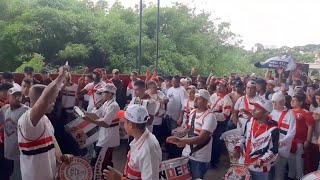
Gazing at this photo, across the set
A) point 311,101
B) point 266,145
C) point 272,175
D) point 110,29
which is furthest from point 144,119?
point 110,29

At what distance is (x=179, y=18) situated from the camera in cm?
2678

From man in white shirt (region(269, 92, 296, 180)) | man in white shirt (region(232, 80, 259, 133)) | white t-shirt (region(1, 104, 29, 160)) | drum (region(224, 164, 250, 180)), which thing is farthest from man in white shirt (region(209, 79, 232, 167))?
white t-shirt (region(1, 104, 29, 160))

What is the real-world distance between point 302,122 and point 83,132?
13.3 feet

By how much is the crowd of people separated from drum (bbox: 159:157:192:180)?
27 cm

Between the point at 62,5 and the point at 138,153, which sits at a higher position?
the point at 62,5

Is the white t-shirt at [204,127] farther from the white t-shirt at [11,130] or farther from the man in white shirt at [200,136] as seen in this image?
the white t-shirt at [11,130]

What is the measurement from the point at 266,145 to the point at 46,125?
2.77 meters

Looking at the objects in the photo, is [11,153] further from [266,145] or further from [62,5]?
[62,5]

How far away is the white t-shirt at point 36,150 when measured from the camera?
429 centimetres

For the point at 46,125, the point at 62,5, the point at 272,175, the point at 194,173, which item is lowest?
the point at 272,175


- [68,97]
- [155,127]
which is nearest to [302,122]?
[155,127]

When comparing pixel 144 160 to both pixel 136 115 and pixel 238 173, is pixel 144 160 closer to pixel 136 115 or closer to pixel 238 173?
pixel 136 115

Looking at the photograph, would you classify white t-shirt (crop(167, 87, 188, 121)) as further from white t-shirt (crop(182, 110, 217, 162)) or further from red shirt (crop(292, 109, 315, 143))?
white t-shirt (crop(182, 110, 217, 162))

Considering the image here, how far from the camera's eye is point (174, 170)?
196 inches
